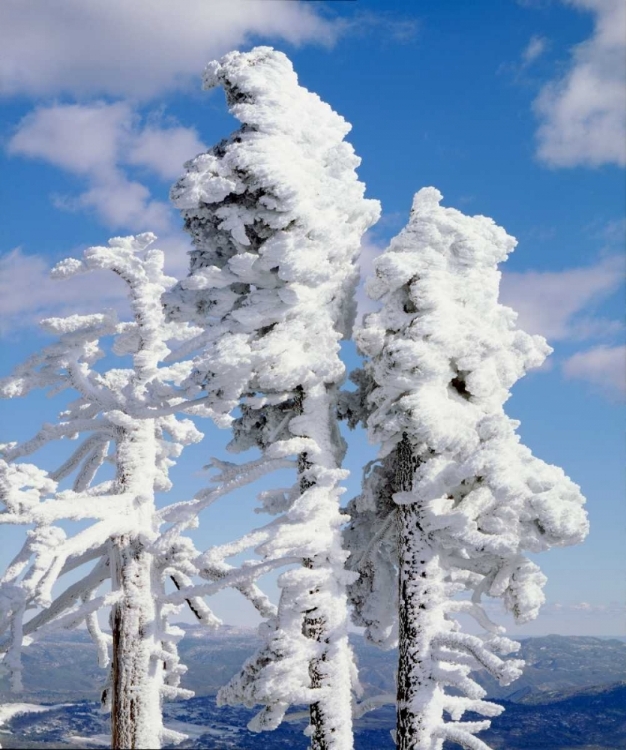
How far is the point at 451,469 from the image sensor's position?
36.7ft

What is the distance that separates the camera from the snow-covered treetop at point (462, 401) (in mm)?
11242

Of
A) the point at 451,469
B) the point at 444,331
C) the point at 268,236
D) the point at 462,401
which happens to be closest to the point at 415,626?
the point at 451,469

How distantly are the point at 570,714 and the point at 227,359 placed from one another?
188m

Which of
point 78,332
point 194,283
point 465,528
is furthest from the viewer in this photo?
point 78,332

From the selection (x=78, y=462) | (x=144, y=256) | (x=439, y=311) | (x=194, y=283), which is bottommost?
(x=78, y=462)

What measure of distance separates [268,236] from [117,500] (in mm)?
5558

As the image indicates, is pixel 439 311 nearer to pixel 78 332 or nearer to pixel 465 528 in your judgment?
pixel 465 528

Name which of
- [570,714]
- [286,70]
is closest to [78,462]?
[286,70]

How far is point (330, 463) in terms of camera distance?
1250cm

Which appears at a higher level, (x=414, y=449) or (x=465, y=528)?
(x=414, y=449)

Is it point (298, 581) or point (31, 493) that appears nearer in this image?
point (298, 581)

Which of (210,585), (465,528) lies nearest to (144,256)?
(210,585)

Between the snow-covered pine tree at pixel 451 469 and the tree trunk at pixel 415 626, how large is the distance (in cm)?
2

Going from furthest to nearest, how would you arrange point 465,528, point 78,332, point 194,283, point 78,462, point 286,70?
point 78,462, point 78,332, point 286,70, point 194,283, point 465,528
